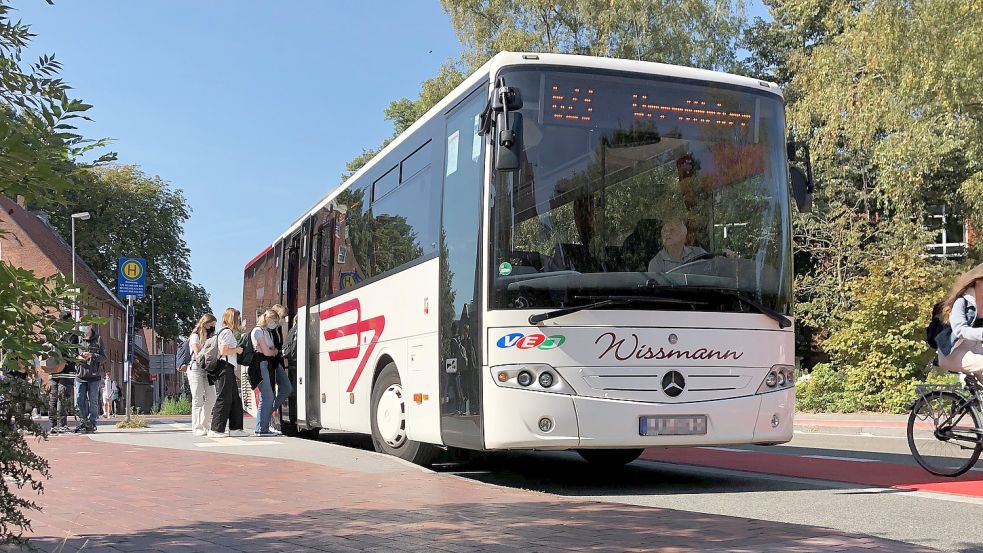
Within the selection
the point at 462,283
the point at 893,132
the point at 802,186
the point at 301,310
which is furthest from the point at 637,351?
the point at 893,132

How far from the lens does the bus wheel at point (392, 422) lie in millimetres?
10352

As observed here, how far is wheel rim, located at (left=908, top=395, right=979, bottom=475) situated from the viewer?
921 centimetres

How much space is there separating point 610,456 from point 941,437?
3.18 metres

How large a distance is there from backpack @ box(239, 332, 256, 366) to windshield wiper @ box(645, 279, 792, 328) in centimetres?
892

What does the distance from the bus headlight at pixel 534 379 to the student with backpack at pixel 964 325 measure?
11.4 feet

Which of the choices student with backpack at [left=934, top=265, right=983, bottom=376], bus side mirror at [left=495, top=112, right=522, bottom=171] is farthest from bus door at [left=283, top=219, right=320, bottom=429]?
student with backpack at [left=934, top=265, right=983, bottom=376]

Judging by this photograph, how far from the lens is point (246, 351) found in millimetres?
15922

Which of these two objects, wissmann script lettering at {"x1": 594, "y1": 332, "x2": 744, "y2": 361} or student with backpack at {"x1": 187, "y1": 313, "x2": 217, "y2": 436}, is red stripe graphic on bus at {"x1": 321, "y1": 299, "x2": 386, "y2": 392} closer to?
student with backpack at {"x1": 187, "y1": 313, "x2": 217, "y2": 436}

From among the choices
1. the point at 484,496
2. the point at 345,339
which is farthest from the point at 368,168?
the point at 484,496

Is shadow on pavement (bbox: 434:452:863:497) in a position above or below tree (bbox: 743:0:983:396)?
below

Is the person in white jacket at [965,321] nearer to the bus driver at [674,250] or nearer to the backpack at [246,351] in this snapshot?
the bus driver at [674,250]

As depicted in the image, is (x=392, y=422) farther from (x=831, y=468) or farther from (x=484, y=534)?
(x=484, y=534)

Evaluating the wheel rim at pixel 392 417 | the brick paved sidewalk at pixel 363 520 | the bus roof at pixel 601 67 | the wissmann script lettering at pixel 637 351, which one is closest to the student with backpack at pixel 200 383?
the wheel rim at pixel 392 417

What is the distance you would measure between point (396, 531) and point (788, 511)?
284 cm
